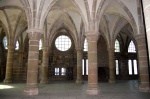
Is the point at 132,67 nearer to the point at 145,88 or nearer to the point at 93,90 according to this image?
the point at 145,88

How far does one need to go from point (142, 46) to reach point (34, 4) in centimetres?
645

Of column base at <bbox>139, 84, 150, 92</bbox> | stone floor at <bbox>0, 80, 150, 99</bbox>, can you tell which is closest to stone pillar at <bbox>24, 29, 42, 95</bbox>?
stone floor at <bbox>0, 80, 150, 99</bbox>

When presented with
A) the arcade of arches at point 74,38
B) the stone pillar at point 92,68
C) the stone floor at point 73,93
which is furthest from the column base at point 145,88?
the stone pillar at point 92,68

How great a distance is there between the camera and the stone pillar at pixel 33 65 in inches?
280

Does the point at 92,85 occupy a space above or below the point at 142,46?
below

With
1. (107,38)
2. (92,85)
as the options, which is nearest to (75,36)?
(107,38)

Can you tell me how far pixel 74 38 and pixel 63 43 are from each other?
16.1 ft

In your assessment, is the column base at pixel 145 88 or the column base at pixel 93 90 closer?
the column base at pixel 93 90

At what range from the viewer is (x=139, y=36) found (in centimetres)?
884

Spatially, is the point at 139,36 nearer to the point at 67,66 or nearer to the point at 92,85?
the point at 92,85

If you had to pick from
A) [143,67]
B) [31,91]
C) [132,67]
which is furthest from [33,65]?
[132,67]

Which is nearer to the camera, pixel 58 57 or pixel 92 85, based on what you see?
pixel 92 85

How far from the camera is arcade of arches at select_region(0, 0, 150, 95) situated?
25.2 ft

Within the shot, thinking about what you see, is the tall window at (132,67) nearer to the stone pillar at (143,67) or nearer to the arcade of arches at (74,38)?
the arcade of arches at (74,38)
